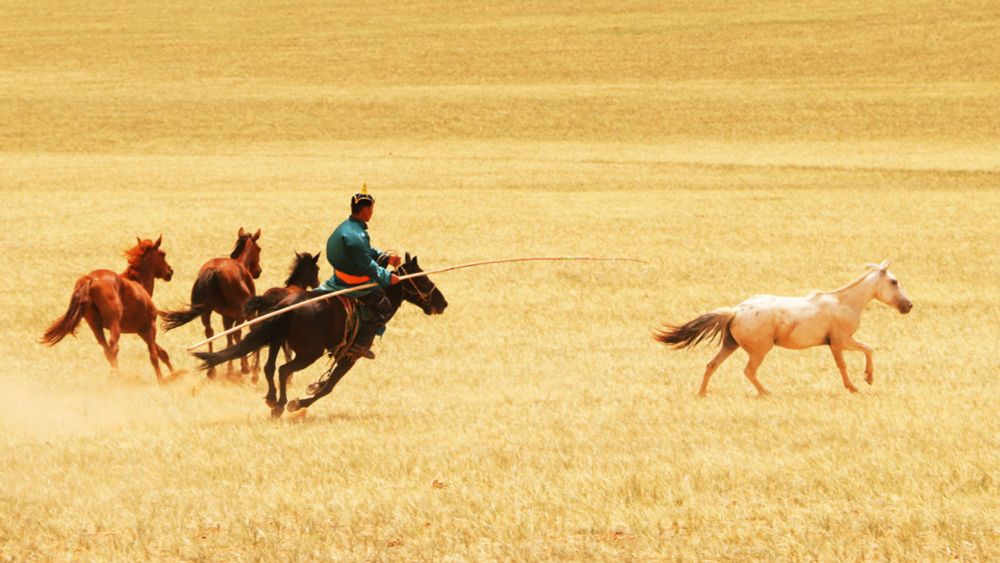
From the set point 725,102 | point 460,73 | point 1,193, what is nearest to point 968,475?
point 1,193

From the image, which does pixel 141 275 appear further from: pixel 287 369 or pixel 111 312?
pixel 287 369

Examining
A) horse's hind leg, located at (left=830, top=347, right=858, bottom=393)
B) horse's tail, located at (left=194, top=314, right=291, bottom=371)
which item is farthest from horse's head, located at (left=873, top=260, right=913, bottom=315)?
horse's tail, located at (left=194, top=314, right=291, bottom=371)

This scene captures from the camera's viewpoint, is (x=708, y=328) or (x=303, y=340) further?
(x=708, y=328)

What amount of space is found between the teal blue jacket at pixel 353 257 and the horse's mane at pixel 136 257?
415cm

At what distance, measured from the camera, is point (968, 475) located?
28.2 feet

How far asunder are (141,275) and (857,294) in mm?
7952

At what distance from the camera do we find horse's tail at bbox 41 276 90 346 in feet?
43.8

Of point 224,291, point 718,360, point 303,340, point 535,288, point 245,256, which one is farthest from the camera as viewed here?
point 535,288

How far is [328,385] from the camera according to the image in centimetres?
1138

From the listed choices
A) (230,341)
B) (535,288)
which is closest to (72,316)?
(230,341)

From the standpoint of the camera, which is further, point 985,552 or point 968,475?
point 968,475

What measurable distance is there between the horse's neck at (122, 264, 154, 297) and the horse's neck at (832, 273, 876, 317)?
25.2ft

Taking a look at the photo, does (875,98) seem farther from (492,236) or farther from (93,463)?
(93,463)

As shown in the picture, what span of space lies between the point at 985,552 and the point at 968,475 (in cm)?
171
